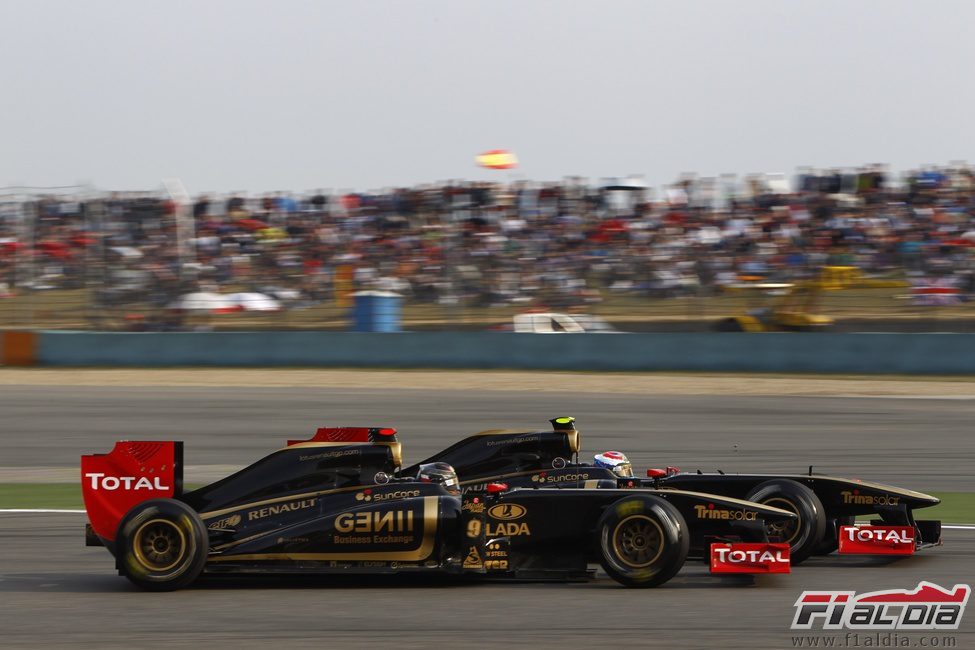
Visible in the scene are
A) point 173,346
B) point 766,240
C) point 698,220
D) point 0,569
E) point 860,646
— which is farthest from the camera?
point 698,220

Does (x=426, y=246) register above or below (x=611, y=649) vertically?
above

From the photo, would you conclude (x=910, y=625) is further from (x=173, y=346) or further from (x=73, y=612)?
(x=173, y=346)

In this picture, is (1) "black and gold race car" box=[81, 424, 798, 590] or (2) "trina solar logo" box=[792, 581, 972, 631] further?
(1) "black and gold race car" box=[81, 424, 798, 590]

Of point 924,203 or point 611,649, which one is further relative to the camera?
point 924,203

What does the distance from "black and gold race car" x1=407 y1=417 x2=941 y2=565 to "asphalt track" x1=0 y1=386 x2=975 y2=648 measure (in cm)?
15

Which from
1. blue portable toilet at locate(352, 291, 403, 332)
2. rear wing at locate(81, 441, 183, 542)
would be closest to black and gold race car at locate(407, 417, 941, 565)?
rear wing at locate(81, 441, 183, 542)

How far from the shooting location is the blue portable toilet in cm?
2103

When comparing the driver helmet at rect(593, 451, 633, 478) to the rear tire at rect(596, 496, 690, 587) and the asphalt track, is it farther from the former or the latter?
the rear tire at rect(596, 496, 690, 587)

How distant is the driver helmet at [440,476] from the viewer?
19.3ft

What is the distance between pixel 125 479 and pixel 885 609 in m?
3.54

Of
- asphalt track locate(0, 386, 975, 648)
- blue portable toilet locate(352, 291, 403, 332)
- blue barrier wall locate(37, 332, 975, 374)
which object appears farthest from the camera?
blue portable toilet locate(352, 291, 403, 332)

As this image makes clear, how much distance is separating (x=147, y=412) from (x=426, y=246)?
30.7ft

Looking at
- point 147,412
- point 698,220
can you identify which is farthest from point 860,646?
point 698,220

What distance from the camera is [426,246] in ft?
76.2
